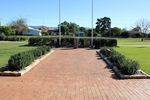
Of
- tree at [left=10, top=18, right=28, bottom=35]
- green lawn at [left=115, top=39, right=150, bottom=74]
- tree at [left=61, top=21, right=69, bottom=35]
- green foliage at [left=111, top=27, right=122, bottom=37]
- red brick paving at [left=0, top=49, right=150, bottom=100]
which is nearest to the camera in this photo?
red brick paving at [left=0, top=49, right=150, bottom=100]

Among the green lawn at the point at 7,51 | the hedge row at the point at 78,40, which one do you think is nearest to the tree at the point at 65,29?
the hedge row at the point at 78,40

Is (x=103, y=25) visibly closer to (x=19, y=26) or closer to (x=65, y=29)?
(x=65, y=29)

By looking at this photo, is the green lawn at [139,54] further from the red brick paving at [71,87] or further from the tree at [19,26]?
the tree at [19,26]

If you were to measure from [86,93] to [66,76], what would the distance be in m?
3.95

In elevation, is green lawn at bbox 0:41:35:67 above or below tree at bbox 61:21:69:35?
below

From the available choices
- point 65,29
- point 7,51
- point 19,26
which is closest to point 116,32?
point 65,29

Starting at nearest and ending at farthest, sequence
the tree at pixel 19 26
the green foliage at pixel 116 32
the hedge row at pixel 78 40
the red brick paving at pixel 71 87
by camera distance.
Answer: the red brick paving at pixel 71 87 < the hedge row at pixel 78 40 < the green foliage at pixel 116 32 < the tree at pixel 19 26

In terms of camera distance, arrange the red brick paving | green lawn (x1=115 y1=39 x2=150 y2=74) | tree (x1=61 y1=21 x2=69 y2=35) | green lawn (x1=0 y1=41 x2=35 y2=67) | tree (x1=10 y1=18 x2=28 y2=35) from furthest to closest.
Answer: tree (x1=10 y1=18 x2=28 y2=35)
tree (x1=61 y1=21 x2=69 y2=35)
green lawn (x1=0 y1=41 x2=35 y2=67)
green lawn (x1=115 y1=39 x2=150 y2=74)
the red brick paving

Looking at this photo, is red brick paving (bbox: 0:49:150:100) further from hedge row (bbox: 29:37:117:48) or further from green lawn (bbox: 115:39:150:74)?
hedge row (bbox: 29:37:117:48)

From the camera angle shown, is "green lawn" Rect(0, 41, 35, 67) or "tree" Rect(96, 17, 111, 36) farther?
"tree" Rect(96, 17, 111, 36)

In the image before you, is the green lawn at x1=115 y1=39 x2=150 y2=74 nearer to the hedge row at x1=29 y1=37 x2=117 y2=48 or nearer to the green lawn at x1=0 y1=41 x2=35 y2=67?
the hedge row at x1=29 y1=37 x2=117 y2=48

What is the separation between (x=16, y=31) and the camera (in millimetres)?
105062

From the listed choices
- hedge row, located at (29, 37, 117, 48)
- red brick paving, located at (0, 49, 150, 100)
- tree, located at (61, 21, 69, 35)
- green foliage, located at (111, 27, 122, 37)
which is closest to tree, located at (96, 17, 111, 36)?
green foliage, located at (111, 27, 122, 37)

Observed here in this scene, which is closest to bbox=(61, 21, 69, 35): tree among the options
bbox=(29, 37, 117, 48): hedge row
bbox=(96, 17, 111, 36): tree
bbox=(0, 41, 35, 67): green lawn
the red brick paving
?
bbox=(96, 17, 111, 36): tree
